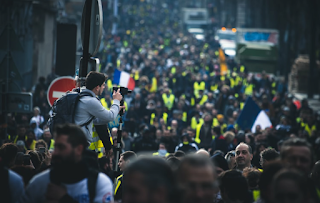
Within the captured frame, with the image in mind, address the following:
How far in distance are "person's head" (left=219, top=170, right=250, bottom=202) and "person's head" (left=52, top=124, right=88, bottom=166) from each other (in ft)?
5.06

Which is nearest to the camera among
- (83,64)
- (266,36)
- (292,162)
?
(292,162)

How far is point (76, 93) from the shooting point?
6.96 m

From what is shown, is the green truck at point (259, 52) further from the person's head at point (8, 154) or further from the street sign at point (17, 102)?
the person's head at point (8, 154)

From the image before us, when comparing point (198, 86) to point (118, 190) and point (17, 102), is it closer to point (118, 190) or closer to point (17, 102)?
point (17, 102)

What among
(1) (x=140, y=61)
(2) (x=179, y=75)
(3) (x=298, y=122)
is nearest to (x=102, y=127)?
(3) (x=298, y=122)

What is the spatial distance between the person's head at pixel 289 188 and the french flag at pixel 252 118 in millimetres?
12945

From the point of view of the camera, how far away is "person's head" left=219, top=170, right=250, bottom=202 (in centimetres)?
581

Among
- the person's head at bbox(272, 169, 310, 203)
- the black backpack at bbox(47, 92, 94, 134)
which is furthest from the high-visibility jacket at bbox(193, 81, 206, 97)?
the person's head at bbox(272, 169, 310, 203)

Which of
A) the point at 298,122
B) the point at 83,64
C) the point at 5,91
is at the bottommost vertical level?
the point at 298,122

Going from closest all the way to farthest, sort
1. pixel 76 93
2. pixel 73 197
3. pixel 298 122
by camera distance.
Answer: pixel 73 197
pixel 76 93
pixel 298 122

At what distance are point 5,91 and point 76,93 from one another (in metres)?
4.81

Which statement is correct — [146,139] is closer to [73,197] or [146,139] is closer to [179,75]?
[73,197]

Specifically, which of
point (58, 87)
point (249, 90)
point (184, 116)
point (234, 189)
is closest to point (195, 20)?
point (249, 90)

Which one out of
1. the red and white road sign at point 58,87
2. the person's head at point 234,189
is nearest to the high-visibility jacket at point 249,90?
the red and white road sign at point 58,87
